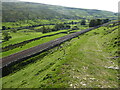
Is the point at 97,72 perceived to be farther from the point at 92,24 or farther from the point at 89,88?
the point at 92,24

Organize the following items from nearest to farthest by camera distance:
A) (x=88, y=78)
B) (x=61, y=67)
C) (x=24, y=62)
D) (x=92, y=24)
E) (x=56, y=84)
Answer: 1. (x=56, y=84)
2. (x=88, y=78)
3. (x=61, y=67)
4. (x=24, y=62)
5. (x=92, y=24)

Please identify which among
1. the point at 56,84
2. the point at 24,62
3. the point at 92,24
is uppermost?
the point at 92,24

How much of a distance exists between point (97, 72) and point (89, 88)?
7.83 meters

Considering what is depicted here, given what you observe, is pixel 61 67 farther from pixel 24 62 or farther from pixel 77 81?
pixel 24 62

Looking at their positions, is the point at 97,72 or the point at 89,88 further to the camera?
the point at 97,72

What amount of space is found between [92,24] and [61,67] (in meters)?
157

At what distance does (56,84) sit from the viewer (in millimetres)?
19969

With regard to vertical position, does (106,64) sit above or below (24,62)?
above

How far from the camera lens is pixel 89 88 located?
1828cm

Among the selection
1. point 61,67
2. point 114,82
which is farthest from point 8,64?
point 114,82

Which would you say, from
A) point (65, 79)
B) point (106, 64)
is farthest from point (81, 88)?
point (106, 64)

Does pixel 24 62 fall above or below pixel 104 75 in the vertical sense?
below

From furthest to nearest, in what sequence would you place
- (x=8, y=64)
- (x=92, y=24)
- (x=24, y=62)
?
(x=92, y=24) < (x=24, y=62) < (x=8, y=64)

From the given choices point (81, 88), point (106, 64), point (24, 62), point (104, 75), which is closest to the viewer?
point (81, 88)
